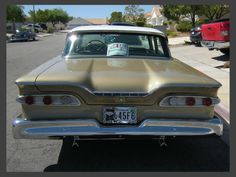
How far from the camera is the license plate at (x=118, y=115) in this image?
4.17 m

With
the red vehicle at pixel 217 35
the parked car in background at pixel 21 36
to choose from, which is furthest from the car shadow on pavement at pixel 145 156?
the parked car in background at pixel 21 36

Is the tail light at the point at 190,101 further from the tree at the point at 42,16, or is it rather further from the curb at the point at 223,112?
the tree at the point at 42,16

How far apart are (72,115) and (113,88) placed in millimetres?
510

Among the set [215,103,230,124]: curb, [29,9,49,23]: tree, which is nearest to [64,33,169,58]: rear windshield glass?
[215,103,230,124]: curb

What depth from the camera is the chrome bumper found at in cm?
409

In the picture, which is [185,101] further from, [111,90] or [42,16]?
[42,16]

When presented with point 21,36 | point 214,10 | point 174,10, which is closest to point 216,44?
point 214,10

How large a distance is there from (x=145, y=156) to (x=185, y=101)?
109cm

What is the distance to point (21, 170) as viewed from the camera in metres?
4.61

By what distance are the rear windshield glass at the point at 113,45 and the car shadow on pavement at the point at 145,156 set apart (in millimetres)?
1323

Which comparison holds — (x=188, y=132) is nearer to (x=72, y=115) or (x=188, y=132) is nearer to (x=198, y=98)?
(x=198, y=98)

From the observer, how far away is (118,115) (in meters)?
4.18

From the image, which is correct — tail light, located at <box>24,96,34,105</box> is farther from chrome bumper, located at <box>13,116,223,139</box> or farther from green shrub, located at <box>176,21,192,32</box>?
green shrub, located at <box>176,21,192,32</box>

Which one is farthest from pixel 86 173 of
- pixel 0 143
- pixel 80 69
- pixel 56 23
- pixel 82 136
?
pixel 56 23
